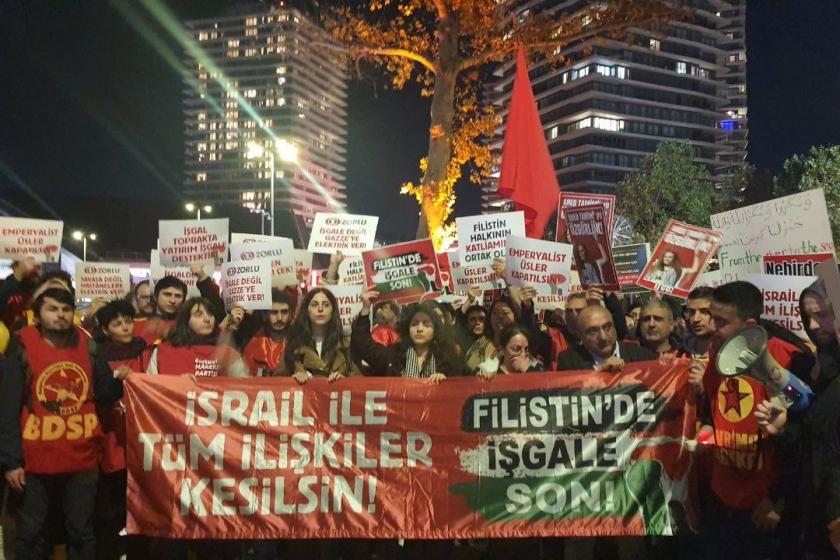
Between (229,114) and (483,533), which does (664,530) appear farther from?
(229,114)

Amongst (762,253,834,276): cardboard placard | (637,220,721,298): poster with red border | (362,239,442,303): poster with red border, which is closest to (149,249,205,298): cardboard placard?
(362,239,442,303): poster with red border

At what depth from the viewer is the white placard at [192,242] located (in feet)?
22.6

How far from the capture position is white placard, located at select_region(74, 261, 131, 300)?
754 centimetres

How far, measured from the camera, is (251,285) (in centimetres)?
593

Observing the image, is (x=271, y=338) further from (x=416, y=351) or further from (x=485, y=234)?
(x=485, y=234)

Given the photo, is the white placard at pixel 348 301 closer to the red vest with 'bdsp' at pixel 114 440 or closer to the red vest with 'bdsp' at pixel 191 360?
the red vest with 'bdsp' at pixel 191 360

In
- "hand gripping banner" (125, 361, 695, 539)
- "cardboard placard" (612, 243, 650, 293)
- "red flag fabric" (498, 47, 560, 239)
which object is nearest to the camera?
"hand gripping banner" (125, 361, 695, 539)

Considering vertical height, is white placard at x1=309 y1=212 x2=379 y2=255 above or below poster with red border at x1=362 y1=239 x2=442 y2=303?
above

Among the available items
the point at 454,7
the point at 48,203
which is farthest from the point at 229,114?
the point at 454,7

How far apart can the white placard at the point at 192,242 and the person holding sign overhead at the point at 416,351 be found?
8.12 ft

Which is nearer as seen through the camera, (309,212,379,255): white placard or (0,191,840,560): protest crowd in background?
(0,191,840,560): protest crowd in background

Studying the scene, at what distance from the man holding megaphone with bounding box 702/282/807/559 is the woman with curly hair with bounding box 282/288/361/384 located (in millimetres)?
2355

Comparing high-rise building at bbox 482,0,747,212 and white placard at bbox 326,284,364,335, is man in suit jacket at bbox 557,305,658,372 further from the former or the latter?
high-rise building at bbox 482,0,747,212

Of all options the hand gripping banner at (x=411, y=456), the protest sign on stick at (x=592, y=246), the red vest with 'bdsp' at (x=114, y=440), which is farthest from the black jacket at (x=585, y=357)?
the red vest with 'bdsp' at (x=114, y=440)
